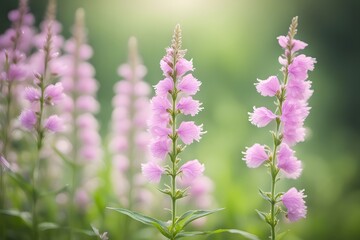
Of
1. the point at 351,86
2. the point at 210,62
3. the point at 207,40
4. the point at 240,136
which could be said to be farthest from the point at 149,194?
the point at 351,86

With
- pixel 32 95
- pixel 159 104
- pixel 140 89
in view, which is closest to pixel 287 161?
pixel 159 104

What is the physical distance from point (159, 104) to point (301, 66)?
0.73m

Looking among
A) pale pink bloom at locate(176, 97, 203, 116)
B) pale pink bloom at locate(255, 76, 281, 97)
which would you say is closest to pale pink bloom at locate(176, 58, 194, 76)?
pale pink bloom at locate(176, 97, 203, 116)

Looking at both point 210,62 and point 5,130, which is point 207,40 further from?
point 5,130

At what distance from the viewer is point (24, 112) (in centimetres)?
288

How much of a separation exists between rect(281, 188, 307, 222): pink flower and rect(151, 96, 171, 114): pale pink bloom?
2.45 ft

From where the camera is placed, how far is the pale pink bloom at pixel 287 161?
2518 mm

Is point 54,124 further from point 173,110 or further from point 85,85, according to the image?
point 85,85

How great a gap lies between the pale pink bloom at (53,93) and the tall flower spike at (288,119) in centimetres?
109

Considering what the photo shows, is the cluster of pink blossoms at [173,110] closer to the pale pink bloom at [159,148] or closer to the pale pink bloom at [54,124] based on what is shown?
the pale pink bloom at [159,148]

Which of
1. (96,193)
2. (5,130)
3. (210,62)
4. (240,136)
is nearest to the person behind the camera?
(5,130)

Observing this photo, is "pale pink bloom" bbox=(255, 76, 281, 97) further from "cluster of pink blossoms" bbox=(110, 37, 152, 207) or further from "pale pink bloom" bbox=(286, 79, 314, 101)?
"cluster of pink blossoms" bbox=(110, 37, 152, 207)

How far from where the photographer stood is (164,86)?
2.49m

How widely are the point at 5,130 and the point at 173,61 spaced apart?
4.73 ft
